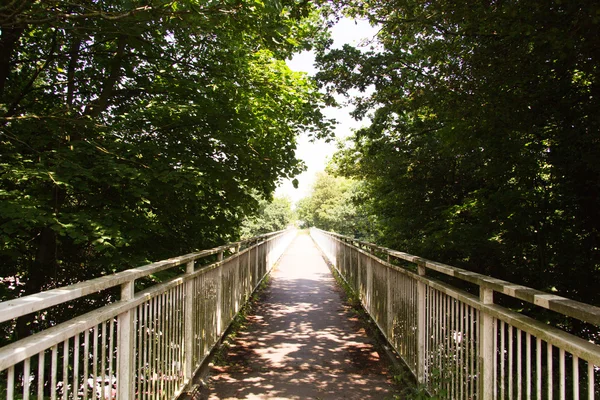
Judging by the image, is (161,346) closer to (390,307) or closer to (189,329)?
(189,329)

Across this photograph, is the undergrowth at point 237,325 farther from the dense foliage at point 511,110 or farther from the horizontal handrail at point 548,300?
the dense foliage at point 511,110

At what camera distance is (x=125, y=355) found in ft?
8.08

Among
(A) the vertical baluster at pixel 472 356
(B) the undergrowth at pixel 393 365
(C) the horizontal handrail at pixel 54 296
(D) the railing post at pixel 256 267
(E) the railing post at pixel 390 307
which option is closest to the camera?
(C) the horizontal handrail at pixel 54 296

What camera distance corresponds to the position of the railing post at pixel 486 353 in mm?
2445

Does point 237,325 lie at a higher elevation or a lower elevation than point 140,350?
lower

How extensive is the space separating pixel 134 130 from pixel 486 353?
551cm

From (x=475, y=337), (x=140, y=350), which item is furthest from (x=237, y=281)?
(x=475, y=337)

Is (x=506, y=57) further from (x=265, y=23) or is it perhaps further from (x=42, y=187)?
(x=42, y=187)

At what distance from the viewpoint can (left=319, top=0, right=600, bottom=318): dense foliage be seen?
15.1ft

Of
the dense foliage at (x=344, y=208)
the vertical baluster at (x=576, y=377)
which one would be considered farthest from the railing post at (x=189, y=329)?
the dense foliage at (x=344, y=208)

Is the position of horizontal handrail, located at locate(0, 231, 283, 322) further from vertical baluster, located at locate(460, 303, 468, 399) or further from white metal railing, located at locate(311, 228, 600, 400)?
vertical baluster, located at locate(460, 303, 468, 399)

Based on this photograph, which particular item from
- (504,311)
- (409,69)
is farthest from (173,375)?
(409,69)

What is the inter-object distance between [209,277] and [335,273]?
8407 mm

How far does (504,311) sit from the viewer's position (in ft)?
7.52
